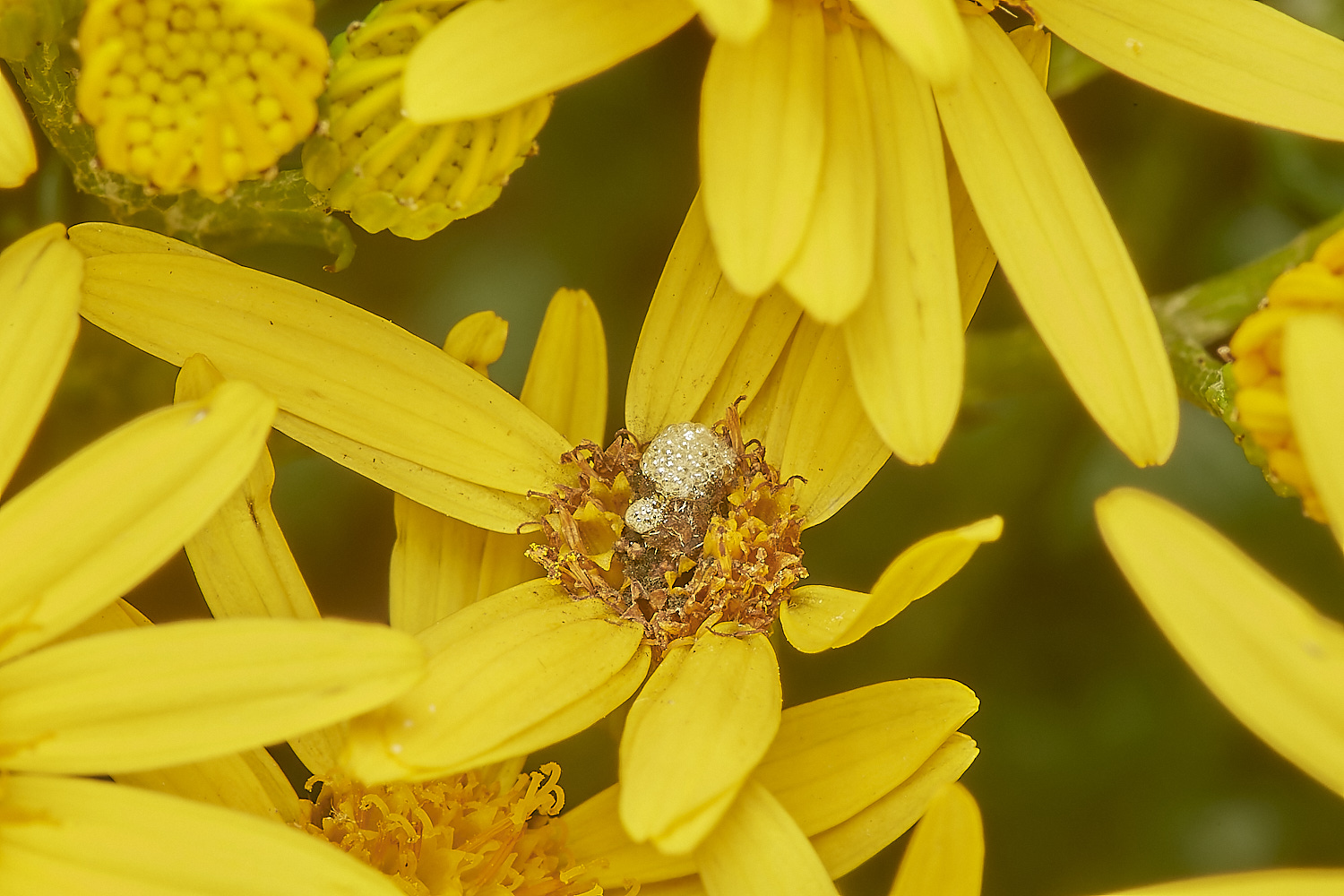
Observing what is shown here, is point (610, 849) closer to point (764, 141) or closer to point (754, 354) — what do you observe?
point (754, 354)

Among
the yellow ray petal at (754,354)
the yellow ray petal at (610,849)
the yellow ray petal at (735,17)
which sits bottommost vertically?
the yellow ray petal at (610,849)

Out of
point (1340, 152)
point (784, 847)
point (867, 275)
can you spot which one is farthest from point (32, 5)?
point (1340, 152)

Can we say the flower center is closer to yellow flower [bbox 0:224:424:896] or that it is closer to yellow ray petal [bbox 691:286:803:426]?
yellow flower [bbox 0:224:424:896]

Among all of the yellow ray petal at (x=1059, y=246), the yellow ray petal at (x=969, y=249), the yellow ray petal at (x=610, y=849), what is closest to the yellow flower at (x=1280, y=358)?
the yellow ray petal at (x=1059, y=246)

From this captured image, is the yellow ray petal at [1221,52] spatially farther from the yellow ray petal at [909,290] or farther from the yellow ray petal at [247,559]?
the yellow ray petal at [247,559]

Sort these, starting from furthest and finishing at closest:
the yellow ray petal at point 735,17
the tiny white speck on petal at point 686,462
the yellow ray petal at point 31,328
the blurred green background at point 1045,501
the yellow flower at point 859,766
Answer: the blurred green background at point 1045,501
the tiny white speck on petal at point 686,462
the yellow flower at point 859,766
the yellow ray petal at point 31,328
the yellow ray petal at point 735,17

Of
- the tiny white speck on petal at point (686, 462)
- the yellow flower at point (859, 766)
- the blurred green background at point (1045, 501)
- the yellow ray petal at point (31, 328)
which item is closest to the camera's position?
the yellow ray petal at point (31, 328)

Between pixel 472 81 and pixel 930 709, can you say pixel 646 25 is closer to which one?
pixel 472 81
